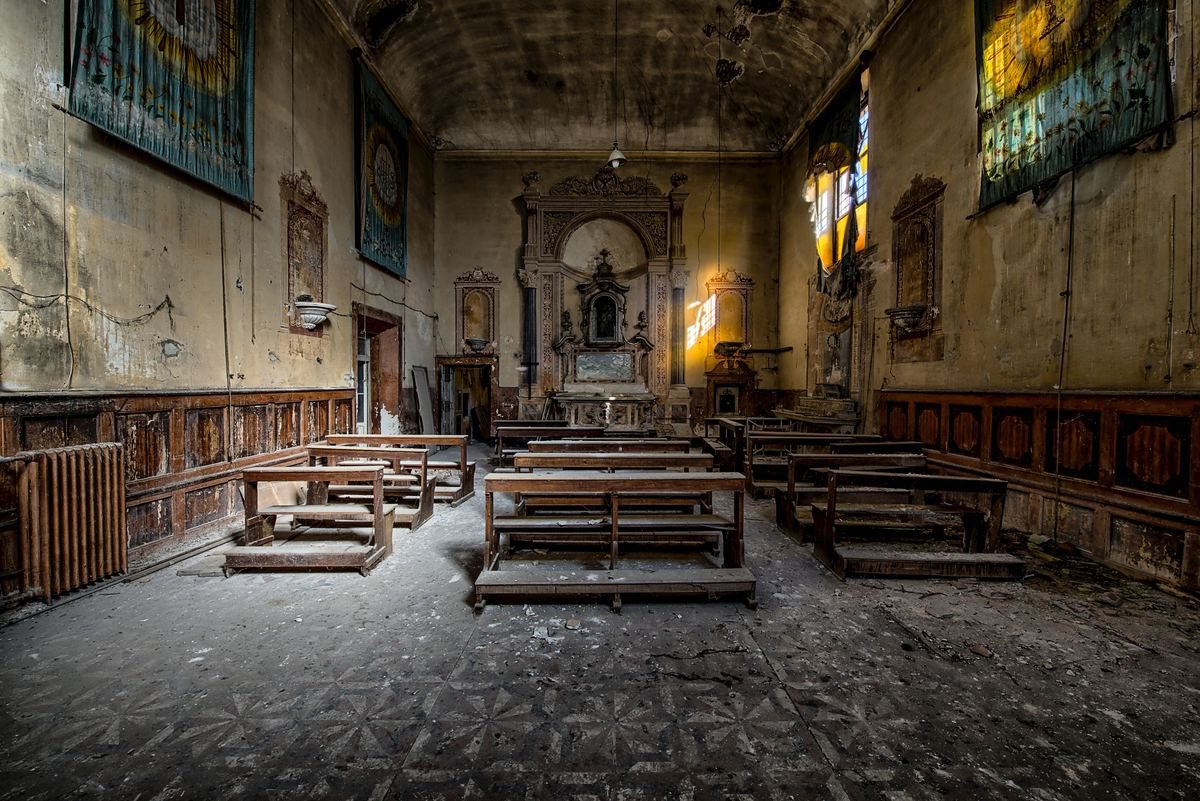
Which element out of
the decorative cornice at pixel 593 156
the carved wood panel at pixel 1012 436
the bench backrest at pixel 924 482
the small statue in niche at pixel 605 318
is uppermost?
the decorative cornice at pixel 593 156

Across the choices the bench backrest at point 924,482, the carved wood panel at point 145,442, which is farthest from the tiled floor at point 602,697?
the carved wood panel at point 145,442

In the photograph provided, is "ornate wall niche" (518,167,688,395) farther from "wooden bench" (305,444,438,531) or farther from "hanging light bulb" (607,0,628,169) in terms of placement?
"wooden bench" (305,444,438,531)

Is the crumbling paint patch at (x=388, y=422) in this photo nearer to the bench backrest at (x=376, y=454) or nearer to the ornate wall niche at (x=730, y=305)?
the bench backrest at (x=376, y=454)

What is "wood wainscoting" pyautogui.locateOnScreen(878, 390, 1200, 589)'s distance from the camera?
346 centimetres

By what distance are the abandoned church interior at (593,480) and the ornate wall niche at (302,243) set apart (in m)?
0.06

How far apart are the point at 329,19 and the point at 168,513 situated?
23.2 ft

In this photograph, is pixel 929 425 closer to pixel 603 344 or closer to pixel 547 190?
pixel 603 344

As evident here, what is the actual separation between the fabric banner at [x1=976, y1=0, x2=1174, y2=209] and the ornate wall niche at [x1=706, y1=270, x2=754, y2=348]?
7.07 metres

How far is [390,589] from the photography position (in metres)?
3.50

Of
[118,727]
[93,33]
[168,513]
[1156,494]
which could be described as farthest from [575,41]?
[118,727]

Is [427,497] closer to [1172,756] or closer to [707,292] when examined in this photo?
[1172,756]

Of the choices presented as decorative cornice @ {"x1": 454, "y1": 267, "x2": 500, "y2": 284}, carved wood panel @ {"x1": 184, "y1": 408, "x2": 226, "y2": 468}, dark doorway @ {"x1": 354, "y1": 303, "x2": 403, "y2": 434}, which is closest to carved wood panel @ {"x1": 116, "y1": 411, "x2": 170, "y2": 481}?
carved wood panel @ {"x1": 184, "y1": 408, "x2": 226, "y2": 468}

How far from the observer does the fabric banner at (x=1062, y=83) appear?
364 centimetres

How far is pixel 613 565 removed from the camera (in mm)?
3529
